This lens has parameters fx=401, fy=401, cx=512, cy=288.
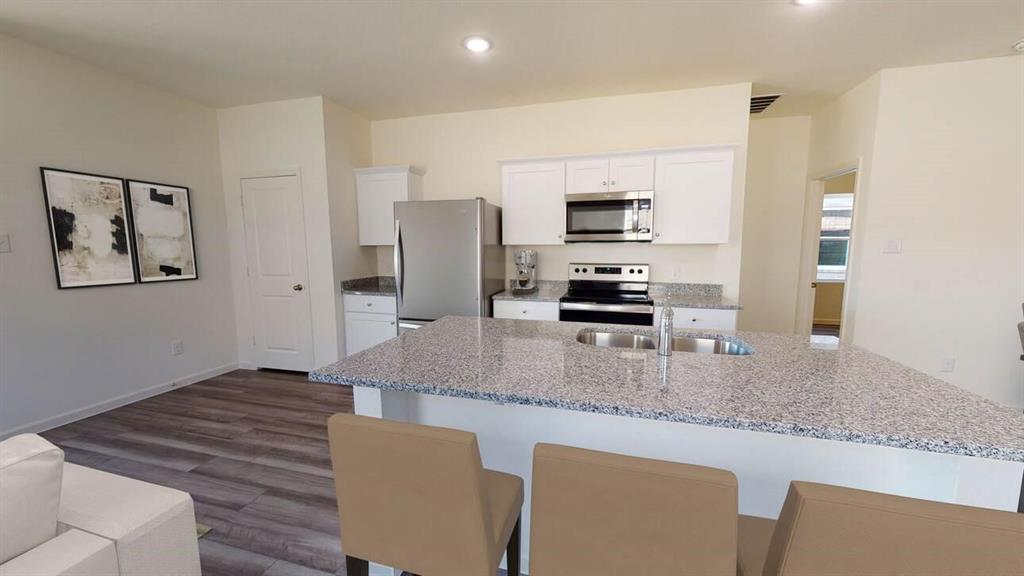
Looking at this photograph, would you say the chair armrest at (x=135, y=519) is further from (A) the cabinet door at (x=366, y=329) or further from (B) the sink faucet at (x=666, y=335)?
(A) the cabinet door at (x=366, y=329)

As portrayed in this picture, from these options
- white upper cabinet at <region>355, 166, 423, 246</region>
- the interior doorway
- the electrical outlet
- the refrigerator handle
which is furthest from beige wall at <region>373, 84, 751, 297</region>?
the interior doorway

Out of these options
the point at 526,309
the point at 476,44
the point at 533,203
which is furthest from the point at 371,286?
the point at 476,44

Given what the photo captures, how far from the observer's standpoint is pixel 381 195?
13.3ft

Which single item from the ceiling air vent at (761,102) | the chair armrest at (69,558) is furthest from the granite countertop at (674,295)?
the chair armrest at (69,558)

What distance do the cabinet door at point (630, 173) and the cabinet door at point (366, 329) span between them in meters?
2.36

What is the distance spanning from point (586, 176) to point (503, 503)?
2.89 metres

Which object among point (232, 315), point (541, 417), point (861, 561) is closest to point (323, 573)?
point (541, 417)

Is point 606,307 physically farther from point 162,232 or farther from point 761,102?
point 162,232

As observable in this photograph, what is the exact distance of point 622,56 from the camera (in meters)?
2.87

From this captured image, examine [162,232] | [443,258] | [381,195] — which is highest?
[381,195]

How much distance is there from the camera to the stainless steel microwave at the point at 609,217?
3318mm

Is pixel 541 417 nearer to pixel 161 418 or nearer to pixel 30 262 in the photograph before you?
pixel 161 418

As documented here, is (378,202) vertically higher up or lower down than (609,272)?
higher up

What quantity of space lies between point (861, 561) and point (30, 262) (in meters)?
4.38
